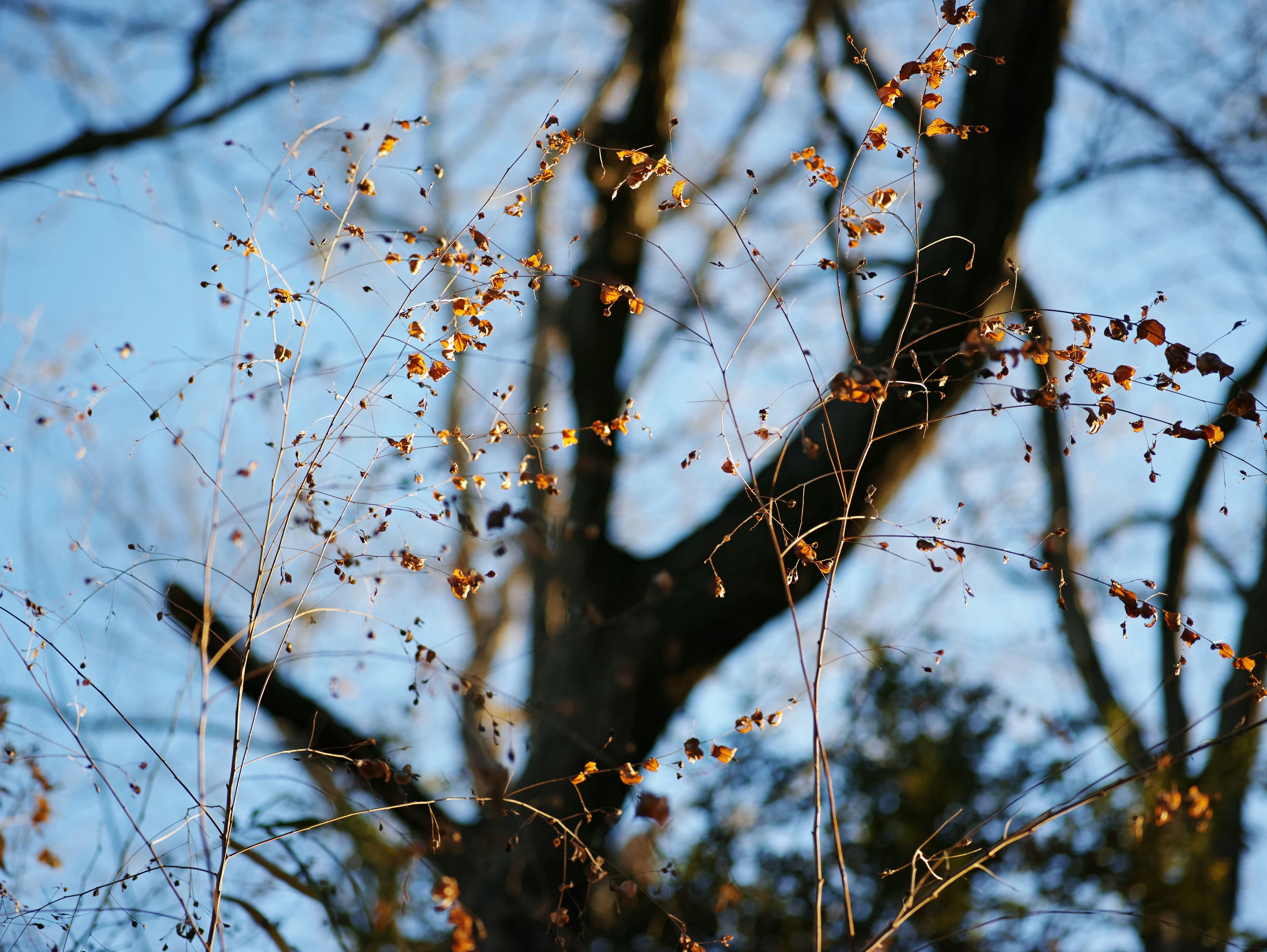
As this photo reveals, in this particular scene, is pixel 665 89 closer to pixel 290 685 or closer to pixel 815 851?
pixel 290 685

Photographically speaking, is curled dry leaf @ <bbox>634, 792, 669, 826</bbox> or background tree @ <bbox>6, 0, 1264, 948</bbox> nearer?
curled dry leaf @ <bbox>634, 792, 669, 826</bbox>

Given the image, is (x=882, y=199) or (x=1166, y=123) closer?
(x=882, y=199)

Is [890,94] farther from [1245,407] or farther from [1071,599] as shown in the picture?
[1071,599]

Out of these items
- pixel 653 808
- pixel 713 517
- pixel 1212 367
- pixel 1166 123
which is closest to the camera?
pixel 1212 367

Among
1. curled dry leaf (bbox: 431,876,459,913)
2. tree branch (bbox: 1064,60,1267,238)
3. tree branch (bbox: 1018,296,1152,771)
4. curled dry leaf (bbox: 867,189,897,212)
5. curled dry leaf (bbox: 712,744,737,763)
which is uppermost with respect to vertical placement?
tree branch (bbox: 1064,60,1267,238)

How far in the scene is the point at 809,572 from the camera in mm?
2639

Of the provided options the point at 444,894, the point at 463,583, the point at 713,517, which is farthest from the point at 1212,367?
the point at 713,517

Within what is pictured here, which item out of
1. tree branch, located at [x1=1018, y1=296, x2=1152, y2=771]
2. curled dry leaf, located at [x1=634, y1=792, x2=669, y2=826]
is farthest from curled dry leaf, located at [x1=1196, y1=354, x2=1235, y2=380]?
tree branch, located at [x1=1018, y1=296, x2=1152, y2=771]

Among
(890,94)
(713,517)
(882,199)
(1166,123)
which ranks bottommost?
(882,199)

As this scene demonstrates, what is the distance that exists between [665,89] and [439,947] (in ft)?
9.71

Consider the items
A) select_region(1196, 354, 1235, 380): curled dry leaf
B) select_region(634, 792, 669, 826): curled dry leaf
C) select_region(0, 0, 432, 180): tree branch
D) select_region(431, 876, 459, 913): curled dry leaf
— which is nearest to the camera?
select_region(1196, 354, 1235, 380): curled dry leaf

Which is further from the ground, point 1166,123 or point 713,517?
point 1166,123

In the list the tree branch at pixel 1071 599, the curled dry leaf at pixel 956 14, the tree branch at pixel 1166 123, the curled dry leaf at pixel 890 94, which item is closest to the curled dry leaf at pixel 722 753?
the curled dry leaf at pixel 890 94

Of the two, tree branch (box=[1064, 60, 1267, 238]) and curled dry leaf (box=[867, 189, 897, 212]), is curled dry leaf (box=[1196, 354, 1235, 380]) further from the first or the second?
tree branch (box=[1064, 60, 1267, 238])
